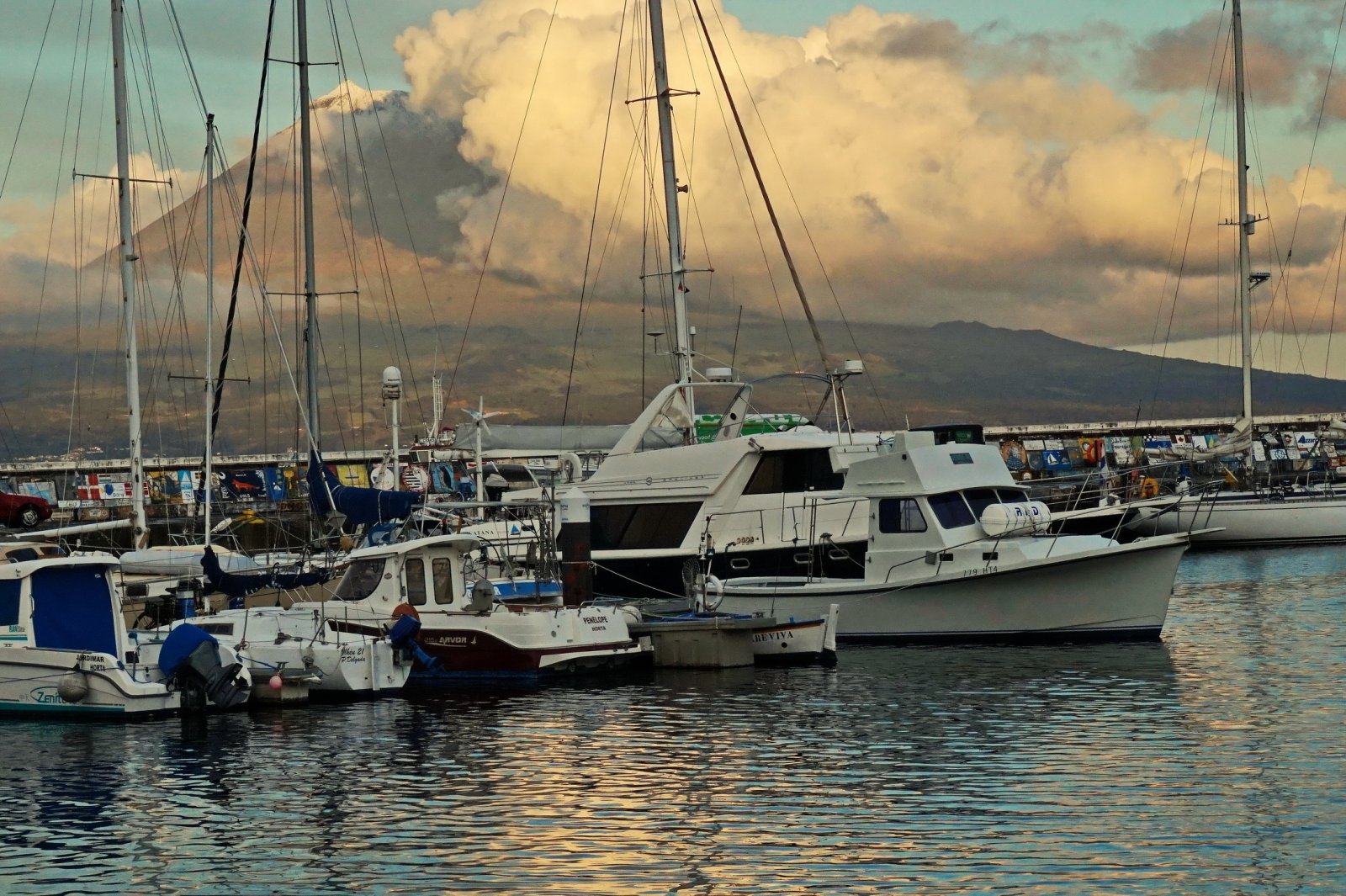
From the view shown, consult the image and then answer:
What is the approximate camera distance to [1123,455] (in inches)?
4862

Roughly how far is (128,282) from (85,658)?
51.6 feet

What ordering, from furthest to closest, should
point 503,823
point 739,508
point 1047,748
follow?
point 739,508 → point 1047,748 → point 503,823

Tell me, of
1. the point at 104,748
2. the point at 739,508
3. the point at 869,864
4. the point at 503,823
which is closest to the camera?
the point at 869,864

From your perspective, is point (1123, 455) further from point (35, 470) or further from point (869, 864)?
point (869, 864)

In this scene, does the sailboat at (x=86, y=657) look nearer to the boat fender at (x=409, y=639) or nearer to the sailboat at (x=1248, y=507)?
the boat fender at (x=409, y=639)

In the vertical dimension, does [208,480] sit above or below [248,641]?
above

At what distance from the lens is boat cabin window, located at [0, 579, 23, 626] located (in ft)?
80.7

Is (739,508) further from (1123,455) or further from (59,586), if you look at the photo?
(1123,455)

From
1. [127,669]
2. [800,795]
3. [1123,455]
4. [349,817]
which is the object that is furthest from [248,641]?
[1123,455]

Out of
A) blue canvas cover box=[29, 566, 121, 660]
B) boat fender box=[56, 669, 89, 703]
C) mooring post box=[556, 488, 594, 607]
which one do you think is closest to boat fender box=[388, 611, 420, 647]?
blue canvas cover box=[29, 566, 121, 660]

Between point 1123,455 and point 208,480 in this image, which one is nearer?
point 208,480

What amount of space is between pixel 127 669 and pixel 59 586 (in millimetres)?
1666

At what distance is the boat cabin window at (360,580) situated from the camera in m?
28.9

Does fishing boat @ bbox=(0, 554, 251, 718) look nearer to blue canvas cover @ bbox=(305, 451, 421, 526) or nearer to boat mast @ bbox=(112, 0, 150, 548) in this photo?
blue canvas cover @ bbox=(305, 451, 421, 526)
